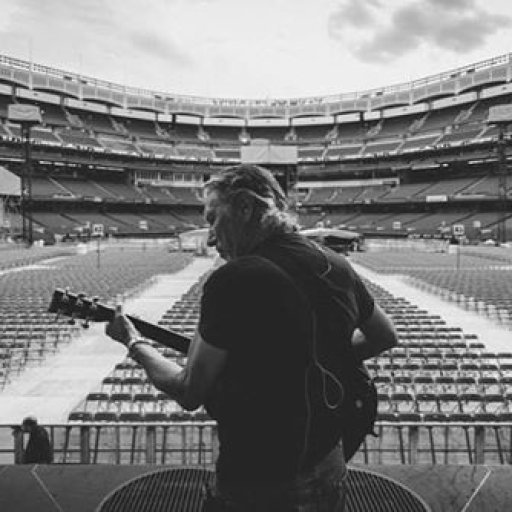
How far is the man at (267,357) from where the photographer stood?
6.09ft

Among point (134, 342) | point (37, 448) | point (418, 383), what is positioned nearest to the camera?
point (134, 342)

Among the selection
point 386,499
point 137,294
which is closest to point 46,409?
point 386,499

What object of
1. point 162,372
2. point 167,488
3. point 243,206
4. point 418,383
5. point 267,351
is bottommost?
point 418,383

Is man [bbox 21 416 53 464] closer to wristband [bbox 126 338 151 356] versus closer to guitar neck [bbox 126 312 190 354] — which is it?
guitar neck [bbox 126 312 190 354]

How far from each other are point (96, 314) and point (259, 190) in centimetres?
94

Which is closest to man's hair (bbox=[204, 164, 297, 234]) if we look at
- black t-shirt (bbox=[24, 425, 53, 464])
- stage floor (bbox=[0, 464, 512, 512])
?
stage floor (bbox=[0, 464, 512, 512])

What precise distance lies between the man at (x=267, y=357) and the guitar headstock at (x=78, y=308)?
0.40m

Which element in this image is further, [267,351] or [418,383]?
[418,383]

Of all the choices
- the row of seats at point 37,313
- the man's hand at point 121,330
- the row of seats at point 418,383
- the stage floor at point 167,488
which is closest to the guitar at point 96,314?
the man's hand at point 121,330

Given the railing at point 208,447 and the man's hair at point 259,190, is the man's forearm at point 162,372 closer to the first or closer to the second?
the man's hair at point 259,190

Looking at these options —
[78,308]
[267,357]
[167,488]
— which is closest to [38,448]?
[167,488]

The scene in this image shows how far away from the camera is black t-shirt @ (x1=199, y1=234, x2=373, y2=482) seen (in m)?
1.84

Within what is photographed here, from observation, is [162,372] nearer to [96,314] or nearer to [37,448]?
[96,314]

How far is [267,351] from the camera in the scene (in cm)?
189
